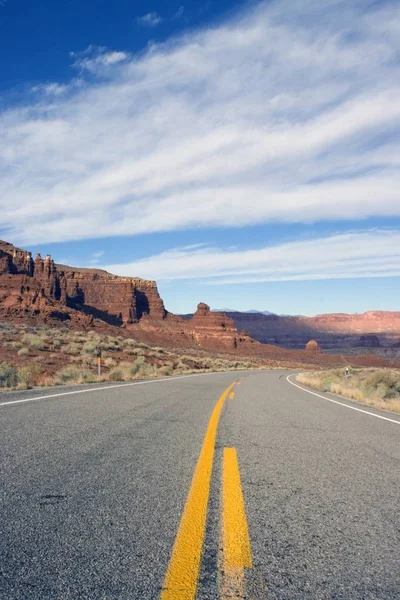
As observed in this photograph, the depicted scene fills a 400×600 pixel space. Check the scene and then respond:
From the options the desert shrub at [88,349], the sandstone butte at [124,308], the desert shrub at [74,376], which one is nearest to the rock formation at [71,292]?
the sandstone butte at [124,308]

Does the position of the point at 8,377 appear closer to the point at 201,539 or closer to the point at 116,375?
the point at 116,375

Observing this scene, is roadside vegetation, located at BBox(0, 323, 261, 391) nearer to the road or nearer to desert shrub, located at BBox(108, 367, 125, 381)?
desert shrub, located at BBox(108, 367, 125, 381)

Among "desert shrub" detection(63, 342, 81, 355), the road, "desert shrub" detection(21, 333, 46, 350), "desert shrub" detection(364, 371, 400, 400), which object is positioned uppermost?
"desert shrub" detection(21, 333, 46, 350)

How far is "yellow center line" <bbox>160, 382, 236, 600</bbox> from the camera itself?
2.15m

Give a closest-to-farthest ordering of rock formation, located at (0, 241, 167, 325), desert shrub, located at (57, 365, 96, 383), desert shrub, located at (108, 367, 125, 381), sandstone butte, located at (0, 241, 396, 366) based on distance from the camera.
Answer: desert shrub, located at (57, 365, 96, 383) < desert shrub, located at (108, 367, 125, 381) < rock formation, located at (0, 241, 167, 325) < sandstone butte, located at (0, 241, 396, 366)

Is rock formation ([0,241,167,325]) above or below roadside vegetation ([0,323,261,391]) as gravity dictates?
above

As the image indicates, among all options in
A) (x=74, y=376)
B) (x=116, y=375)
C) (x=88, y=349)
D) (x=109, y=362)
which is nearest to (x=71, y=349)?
(x=88, y=349)

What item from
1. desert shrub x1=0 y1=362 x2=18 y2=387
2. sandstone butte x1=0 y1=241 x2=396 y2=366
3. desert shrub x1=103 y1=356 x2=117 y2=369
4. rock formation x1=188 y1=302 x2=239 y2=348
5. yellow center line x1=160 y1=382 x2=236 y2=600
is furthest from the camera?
rock formation x1=188 y1=302 x2=239 y2=348

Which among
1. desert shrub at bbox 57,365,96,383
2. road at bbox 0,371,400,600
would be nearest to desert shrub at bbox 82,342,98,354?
desert shrub at bbox 57,365,96,383

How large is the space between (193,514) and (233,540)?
49 centimetres

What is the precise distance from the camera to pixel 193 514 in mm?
3148

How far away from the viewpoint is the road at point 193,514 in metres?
2.24

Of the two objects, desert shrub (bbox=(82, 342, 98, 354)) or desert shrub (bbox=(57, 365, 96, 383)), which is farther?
desert shrub (bbox=(82, 342, 98, 354))

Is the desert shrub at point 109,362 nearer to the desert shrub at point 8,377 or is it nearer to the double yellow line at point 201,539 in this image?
the desert shrub at point 8,377
